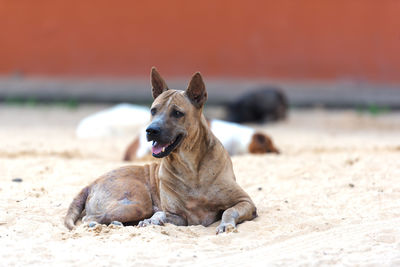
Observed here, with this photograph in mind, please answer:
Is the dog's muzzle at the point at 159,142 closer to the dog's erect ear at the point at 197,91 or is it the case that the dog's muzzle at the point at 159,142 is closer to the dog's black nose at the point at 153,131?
the dog's black nose at the point at 153,131

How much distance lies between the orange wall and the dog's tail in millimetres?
7225

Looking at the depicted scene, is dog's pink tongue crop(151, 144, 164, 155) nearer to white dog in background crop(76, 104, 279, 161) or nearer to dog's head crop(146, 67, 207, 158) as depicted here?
dog's head crop(146, 67, 207, 158)

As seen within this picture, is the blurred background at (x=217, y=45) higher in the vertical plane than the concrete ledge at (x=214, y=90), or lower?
higher

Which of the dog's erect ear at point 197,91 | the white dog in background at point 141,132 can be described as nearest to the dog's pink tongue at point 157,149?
the dog's erect ear at point 197,91

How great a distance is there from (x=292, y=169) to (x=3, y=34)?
778 cm

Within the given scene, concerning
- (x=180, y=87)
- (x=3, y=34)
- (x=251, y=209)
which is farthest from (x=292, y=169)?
(x=3, y=34)

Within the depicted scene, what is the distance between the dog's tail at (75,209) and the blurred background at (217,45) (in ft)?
23.7

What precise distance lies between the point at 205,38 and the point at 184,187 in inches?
300

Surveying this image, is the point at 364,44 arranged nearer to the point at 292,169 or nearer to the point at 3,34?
the point at 292,169

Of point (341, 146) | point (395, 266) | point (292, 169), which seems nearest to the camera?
point (395, 266)

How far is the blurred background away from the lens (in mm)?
11961

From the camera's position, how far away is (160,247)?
4168 mm

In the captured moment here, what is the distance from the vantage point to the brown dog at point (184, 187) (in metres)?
4.81

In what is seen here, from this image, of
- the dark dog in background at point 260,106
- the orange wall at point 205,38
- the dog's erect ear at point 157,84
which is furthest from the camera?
the dark dog in background at point 260,106
